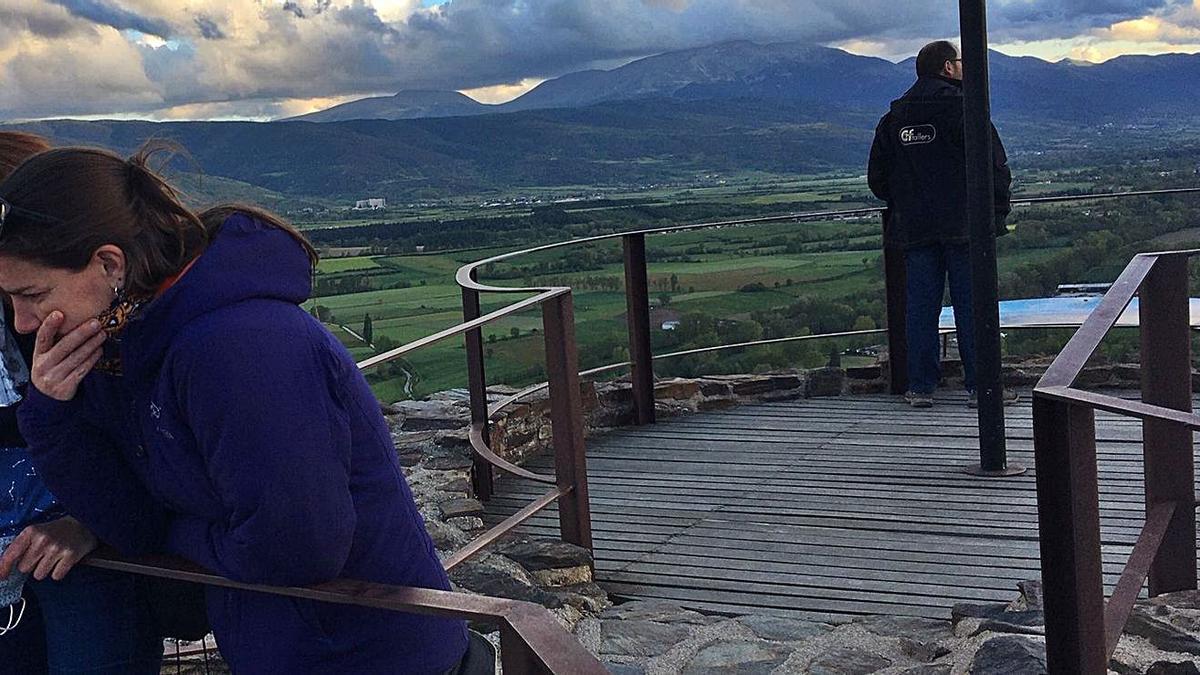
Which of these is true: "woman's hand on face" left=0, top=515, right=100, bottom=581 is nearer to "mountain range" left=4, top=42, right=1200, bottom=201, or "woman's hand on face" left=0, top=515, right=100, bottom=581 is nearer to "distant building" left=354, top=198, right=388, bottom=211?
"mountain range" left=4, top=42, right=1200, bottom=201

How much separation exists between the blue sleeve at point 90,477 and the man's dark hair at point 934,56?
195 inches

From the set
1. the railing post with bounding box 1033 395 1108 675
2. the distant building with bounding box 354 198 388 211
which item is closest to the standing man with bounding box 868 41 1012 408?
the railing post with bounding box 1033 395 1108 675

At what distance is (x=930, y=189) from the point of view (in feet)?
20.4

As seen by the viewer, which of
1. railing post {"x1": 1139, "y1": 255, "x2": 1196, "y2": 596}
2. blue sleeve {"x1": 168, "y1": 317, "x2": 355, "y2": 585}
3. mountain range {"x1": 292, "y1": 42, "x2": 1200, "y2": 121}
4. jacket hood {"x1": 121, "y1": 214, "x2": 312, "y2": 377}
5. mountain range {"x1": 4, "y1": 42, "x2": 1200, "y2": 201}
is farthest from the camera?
mountain range {"x1": 292, "y1": 42, "x2": 1200, "y2": 121}

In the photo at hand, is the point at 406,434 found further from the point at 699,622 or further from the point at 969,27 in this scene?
the point at 969,27

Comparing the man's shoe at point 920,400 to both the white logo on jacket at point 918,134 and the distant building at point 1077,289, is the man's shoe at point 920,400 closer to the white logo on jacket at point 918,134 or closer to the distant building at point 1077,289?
the distant building at point 1077,289

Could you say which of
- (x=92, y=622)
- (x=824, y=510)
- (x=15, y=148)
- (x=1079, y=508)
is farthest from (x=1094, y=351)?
(x=824, y=510)

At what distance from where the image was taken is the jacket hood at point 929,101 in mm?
6062

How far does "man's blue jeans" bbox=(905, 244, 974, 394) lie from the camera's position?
20.4 feet

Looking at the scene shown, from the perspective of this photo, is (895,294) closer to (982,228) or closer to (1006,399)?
(1006,399)

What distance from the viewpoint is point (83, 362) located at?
1.77 metres

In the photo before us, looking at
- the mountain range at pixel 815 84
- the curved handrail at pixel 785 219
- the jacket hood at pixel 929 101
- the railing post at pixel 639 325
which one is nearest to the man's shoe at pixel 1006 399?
the curved handrail at pixel 785 219

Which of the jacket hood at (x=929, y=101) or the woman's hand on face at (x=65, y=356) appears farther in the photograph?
the jacket hood at (x=929, y=101)

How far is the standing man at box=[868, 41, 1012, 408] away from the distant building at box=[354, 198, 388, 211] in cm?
906
